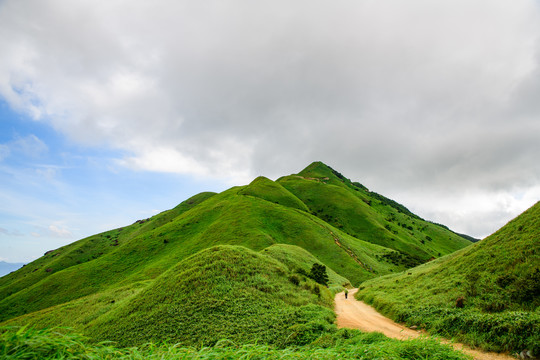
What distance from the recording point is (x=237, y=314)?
18.6m

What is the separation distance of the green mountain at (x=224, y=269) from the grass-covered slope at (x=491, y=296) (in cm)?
791

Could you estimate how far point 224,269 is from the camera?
24297 mm

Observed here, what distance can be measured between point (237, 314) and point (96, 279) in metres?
64.6

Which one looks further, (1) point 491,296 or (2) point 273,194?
(2) point 273,194

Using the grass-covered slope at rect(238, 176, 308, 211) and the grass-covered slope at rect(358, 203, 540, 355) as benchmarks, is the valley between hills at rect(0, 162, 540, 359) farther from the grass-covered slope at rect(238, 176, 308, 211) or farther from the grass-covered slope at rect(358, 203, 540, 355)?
the grass-covered slope at rect(238, 176, 308, 211)

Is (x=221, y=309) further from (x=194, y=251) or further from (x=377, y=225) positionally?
(x=377, y=225)

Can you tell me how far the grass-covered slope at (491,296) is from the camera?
13211mm

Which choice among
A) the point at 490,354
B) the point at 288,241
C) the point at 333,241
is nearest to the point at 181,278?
the point at 490,354

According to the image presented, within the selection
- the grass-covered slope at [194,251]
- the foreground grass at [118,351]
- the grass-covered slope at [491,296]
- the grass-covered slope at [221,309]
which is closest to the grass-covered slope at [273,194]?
the grass-covered slope at [194,251]

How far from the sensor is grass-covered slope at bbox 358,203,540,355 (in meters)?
13.2

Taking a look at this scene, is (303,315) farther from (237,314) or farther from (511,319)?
(511,319)

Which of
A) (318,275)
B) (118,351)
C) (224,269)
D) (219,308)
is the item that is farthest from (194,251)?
(118,351)

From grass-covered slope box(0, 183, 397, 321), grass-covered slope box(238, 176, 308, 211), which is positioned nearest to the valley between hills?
grass-covered slope box(0, 183, 397, 321)

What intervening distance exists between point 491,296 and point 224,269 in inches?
836
